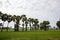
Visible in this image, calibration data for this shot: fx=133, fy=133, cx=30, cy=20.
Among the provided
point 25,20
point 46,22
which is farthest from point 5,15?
point 46,22

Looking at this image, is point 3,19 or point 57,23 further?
point 57,23

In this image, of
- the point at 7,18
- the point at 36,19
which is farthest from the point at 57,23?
the point at 7,18

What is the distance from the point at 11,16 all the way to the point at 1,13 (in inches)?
499

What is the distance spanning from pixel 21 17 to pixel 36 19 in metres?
27.0

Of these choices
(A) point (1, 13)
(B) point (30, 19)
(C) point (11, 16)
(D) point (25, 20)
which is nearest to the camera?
(A) point (1, 13)

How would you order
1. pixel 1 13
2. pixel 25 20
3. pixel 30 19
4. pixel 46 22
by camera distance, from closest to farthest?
pixel 1 13
pixel 25 20
pixel 30 19
pixel 46 22

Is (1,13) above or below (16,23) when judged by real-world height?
above

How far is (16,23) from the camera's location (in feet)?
365

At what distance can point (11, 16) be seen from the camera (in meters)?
110

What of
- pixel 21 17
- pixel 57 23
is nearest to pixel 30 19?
pixel 21 17

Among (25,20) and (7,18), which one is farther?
(25,20)

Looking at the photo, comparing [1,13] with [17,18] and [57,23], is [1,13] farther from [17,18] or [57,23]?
[57,23]

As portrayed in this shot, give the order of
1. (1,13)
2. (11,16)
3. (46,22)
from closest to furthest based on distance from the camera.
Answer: (1,13), (11,16), (46,22)

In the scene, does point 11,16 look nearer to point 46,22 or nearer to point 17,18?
point 17,18
